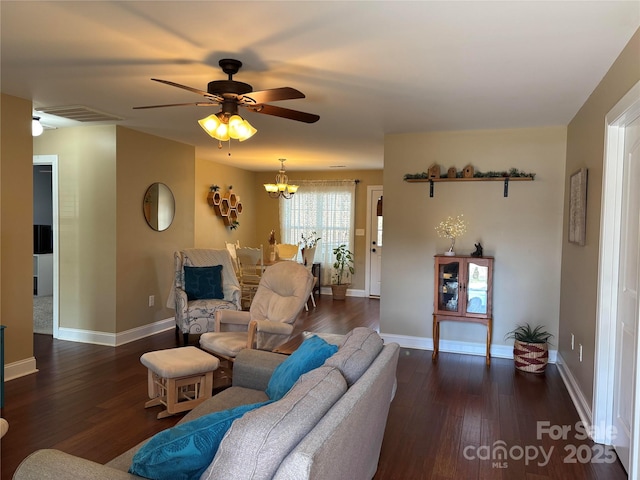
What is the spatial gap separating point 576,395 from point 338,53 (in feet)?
9.99

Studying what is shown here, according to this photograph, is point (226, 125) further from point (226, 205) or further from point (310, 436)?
point (226, 205)

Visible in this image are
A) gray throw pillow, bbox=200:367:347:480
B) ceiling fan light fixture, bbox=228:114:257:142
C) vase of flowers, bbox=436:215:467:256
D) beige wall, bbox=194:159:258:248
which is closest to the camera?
gray throw pillow, bbox=200:367:347:480

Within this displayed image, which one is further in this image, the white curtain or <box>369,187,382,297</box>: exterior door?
the white curtain

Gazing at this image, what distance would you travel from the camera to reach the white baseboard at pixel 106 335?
4879mm

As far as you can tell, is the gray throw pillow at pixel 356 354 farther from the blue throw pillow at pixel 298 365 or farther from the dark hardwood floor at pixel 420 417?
the dark hardwood floor at pixel 420 417

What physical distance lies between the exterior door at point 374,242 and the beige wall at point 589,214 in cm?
435

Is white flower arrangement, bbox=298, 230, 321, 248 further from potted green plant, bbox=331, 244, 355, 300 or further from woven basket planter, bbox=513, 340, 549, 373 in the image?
woven basket planter, bbox=513, 340, 549, 373

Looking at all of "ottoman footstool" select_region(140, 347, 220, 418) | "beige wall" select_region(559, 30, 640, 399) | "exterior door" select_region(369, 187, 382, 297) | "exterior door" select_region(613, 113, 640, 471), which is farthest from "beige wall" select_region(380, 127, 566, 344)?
"exterior door" select_region(369, 187, 382, 297)

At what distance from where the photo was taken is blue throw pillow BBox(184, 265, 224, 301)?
5.06 m

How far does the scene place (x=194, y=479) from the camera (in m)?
1.40

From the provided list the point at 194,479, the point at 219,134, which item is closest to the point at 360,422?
the point at 194,479

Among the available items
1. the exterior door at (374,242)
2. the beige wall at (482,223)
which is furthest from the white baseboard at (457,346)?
the exterior door at (374,242)

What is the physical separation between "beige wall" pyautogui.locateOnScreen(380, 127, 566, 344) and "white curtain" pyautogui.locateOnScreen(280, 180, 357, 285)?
342 cm

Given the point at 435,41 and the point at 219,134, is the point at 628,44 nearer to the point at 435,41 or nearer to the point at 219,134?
the point at 435,41
